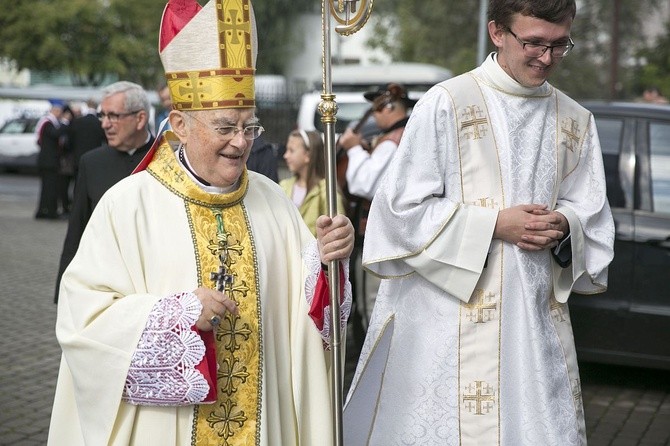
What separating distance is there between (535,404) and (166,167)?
5.23 ft

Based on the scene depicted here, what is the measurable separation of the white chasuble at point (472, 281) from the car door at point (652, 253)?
2695mm

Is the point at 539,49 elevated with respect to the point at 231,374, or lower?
elevated

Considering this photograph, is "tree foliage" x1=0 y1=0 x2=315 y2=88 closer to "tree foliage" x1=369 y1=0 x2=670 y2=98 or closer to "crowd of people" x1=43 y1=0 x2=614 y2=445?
"tree foliage" x1=369 y1=0 x2=670 y2=98

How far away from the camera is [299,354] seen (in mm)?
3572

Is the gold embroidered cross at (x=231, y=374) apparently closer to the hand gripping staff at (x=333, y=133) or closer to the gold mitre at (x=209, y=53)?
the hand gripping staff at (x=333, y=133)

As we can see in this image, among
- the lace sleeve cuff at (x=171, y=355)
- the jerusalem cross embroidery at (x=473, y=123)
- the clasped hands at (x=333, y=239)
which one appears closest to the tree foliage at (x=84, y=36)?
the jerusalem cross embroidery at (x=473, y=123)

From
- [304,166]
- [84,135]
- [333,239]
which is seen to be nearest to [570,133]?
[333,239]

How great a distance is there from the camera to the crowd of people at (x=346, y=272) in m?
3.28

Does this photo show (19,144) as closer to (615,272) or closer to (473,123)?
(615,272)

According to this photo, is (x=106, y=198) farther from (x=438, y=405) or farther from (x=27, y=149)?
(x=27, y=149)

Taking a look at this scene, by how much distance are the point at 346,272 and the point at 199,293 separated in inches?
21.0

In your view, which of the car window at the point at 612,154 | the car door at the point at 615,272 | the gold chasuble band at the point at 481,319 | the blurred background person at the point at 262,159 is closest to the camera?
the gold chasuble band at the point at 481,319

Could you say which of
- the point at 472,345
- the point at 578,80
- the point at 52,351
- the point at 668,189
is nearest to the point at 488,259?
the point at 472,345

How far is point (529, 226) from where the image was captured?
4.02 metres
